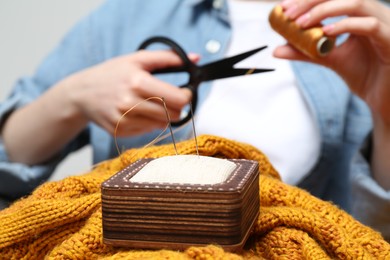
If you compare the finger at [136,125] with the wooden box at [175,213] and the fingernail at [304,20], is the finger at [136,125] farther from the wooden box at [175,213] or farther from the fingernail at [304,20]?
the wooden box at [175,213]

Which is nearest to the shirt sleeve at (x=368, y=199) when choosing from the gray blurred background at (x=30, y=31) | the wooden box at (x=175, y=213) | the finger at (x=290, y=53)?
the finger at (x=290, y=53)

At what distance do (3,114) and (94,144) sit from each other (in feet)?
0.42

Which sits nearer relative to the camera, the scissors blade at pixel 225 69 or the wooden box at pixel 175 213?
the wooden box at pixel 175 213

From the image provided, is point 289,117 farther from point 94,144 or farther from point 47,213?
point 47,213

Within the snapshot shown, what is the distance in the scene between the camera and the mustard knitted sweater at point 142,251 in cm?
29

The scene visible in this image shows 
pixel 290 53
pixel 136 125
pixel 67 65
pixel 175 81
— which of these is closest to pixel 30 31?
pixel 67 65

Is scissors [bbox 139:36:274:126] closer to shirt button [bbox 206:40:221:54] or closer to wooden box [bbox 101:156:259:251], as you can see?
shirt button [bbox 206:40:221:54]

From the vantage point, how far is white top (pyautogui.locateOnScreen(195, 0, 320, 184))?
648 millimetres

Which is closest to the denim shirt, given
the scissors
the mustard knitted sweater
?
the scissors

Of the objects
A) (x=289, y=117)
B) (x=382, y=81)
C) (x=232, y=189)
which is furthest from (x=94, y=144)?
(x=232, y=189)

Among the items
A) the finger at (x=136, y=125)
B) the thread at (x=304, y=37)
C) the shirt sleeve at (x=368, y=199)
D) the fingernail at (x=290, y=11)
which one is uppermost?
the fingernail at (x=290, y=11)

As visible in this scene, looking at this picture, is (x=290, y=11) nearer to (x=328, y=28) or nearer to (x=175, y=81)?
(x=328, y=28)

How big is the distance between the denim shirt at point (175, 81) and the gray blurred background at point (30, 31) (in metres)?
0.33

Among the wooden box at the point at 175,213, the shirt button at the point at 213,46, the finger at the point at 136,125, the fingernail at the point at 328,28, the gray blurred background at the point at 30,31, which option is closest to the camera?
the wooden box at the point at 175,213
